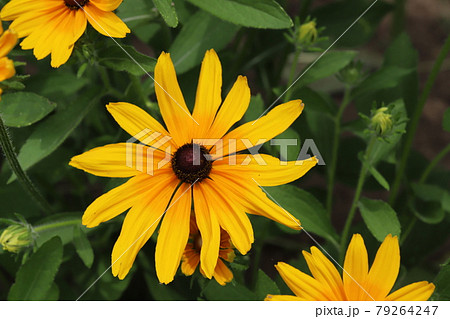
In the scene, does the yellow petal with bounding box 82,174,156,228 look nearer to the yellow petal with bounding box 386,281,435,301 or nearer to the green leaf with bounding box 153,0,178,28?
the green leaf with bounding box 153,0,178,28

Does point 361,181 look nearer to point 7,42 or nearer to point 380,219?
point 380,219

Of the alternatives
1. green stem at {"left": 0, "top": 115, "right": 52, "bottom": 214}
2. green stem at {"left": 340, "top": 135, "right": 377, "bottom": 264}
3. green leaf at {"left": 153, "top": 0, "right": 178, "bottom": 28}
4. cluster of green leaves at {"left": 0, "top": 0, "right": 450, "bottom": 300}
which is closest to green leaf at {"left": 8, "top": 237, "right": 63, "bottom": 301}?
cluster of green leaves at {"left": 0, "top": 0, "right": 450, "bottom": 300}

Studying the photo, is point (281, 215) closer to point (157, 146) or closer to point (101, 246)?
point (157, 146)

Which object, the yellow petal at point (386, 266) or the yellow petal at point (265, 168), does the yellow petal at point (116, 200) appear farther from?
the yellow petal at point (386, 266)

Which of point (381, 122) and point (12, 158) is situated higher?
point (381, 122)

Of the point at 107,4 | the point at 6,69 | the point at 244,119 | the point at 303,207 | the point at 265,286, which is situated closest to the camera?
the point at 6,69

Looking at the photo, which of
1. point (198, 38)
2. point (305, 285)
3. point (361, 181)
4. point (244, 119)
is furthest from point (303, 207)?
point (198, 38)
